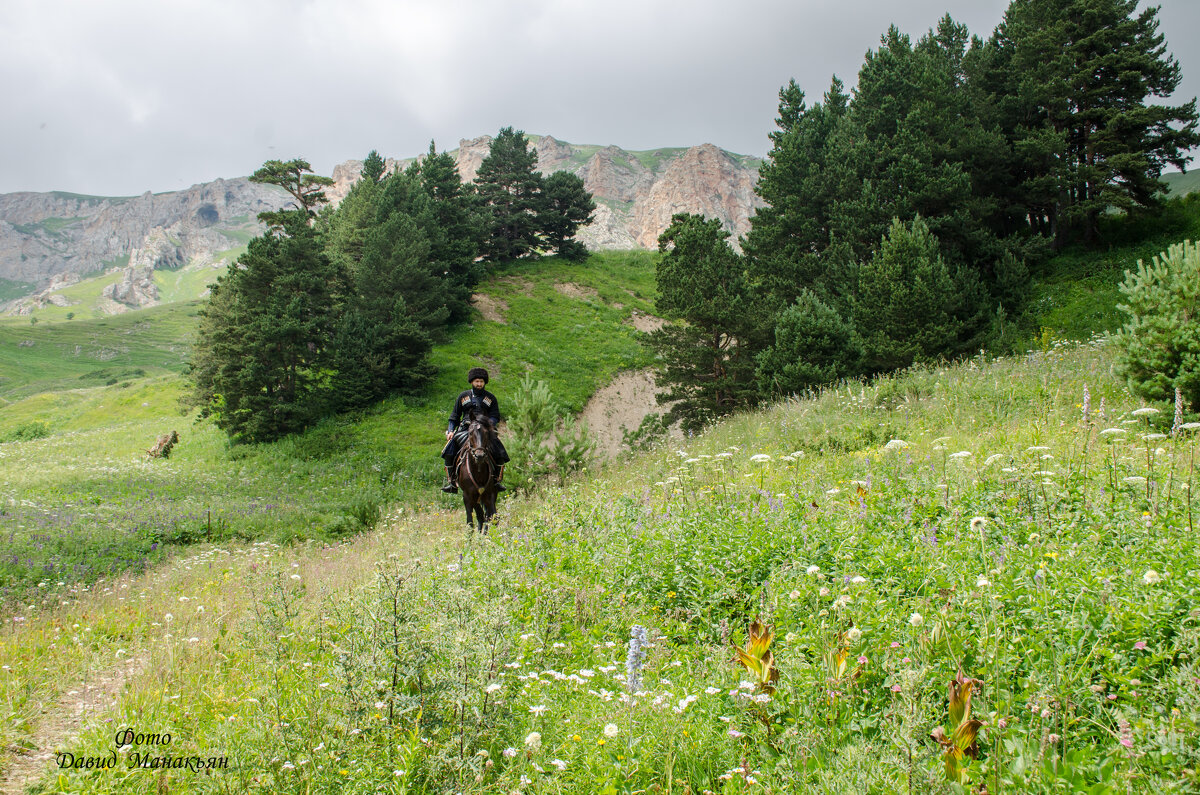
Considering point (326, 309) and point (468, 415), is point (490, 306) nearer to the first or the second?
point (326, 309)

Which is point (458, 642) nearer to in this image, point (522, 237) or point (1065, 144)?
point (1065, 144)

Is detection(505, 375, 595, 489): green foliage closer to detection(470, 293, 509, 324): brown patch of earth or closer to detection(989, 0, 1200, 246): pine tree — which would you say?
detection(470, 293, 509, 324): brown patch of earth

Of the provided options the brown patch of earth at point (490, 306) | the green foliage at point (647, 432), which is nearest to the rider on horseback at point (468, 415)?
Answer: the green foliage at point (647, 432)

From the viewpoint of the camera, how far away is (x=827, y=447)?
10.6 meters

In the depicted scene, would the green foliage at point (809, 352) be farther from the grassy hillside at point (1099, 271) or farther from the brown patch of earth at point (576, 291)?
the brown patch of earth at point (576, 291)

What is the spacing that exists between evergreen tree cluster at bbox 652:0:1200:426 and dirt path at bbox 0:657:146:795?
56.4ft

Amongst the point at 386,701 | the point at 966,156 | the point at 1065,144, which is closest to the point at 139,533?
the point at 386,701

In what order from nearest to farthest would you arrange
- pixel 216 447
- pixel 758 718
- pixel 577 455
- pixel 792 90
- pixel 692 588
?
1. pixel 758 718
2. pixel 692 588
3. pixel 577 455
4. pixel 216 447
5. pixel 792 90

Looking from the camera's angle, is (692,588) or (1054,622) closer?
(1054,622)

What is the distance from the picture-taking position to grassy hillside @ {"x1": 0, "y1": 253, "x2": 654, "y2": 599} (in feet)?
46.8

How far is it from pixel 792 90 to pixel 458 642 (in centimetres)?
4195

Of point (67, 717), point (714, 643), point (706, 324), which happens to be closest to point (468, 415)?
point (67, 717)

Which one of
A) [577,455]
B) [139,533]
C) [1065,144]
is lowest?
[139,533]

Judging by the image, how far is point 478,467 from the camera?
10.4 m
